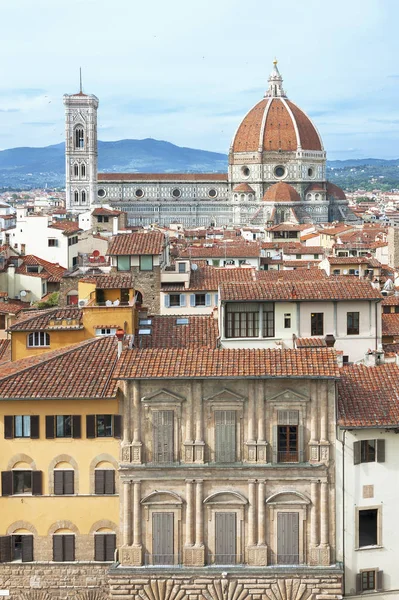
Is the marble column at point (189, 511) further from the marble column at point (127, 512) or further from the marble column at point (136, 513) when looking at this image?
the marble column at point (127, 512)

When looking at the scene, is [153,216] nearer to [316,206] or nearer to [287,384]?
[316,206]

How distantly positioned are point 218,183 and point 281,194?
17.9 m

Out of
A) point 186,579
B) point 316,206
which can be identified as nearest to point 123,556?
point 186,579


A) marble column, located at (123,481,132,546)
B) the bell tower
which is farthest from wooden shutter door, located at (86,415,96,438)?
the bell tower

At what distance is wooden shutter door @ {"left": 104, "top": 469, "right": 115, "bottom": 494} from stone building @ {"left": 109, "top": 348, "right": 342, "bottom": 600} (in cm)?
61

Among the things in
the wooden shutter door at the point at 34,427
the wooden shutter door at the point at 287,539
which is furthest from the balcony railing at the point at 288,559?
the wooden shutter door at the point at 34,427

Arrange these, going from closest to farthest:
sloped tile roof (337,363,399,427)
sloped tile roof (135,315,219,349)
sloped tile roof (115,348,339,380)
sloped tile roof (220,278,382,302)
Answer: sloped tile roof (115,348,339,380) → sloped tile roof (337,363,399,427) → sloped tile roof (135,315,219,349) → sloped tile roof (220,278,382,302)

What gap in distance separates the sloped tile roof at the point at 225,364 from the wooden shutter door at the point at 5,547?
4.46m

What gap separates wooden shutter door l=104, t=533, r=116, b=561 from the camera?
76.0 feet

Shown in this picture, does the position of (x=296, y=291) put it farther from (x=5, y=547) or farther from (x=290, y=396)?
(x=5, y=547)

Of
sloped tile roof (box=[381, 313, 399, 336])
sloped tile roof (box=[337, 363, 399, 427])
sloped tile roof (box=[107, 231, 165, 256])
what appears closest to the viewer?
sloped tile roof (box=[337, 363, 399, 427])

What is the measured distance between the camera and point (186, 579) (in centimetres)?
2242

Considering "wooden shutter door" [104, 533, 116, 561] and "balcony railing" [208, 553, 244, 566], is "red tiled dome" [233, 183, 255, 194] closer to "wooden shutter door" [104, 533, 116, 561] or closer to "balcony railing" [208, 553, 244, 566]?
"wooden shutter door" [104, 533, 116, 561]

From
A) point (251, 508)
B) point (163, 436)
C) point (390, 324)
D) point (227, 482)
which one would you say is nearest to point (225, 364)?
point (163, 436)
